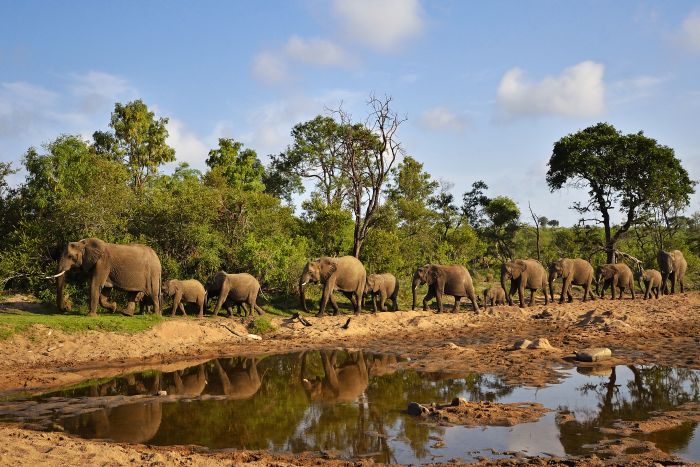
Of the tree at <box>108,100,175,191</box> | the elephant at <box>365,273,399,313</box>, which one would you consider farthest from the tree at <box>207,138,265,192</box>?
the elephant at <box>365,273,399,313</box>

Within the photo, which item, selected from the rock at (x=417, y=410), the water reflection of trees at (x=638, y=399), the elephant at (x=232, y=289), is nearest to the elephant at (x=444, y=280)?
the elephant at (x=232, y=289)

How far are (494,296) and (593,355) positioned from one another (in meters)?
14.8

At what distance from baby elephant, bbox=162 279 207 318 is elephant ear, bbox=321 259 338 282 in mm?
5096

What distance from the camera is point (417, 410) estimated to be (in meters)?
10.6

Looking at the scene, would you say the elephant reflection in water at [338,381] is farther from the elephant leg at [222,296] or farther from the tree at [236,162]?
the tree at [236,162]

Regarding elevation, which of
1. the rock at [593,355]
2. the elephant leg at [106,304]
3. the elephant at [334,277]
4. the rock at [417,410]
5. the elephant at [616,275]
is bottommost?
the rock at [417,410]

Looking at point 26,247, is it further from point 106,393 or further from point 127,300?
point 106,393

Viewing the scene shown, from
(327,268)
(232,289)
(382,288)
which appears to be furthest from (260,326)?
(382,288)

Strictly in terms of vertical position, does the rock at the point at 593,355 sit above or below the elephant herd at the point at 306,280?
below

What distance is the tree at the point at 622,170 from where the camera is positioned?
3712 cm

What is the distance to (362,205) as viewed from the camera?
32094mm

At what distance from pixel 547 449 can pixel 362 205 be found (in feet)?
79.0

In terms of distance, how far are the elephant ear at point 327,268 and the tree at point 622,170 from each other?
70.6 feet

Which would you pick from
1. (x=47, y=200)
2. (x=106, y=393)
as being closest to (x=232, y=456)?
(x=106, y=393)
